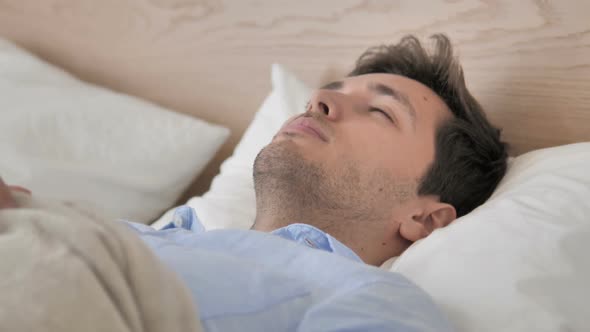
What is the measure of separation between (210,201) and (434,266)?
0.53 m

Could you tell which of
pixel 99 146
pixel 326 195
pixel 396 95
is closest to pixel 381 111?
pixel 396 95

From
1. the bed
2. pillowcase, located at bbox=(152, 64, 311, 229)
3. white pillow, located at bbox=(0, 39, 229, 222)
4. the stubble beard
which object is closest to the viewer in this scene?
the bed

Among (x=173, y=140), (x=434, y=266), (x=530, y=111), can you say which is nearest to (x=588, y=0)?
(x=530, y=111)

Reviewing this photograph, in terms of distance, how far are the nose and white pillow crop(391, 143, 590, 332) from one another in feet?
0.85

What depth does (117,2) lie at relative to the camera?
157cm

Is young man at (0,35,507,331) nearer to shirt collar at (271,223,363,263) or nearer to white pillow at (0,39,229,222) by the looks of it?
shirt collar at (271,223,363,263)

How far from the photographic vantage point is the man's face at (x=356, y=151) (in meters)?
0.95

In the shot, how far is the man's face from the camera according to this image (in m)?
0.95

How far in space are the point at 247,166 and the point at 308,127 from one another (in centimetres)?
29

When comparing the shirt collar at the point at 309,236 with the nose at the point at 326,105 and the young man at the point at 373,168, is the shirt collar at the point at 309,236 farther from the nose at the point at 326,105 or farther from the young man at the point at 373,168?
the nose at the point at 326,105

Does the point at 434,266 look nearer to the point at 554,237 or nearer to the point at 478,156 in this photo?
the point at 554,237

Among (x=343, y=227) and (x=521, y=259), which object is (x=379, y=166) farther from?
(x=521, y=259)

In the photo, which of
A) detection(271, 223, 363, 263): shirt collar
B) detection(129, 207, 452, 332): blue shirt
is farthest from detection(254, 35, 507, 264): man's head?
detection(129, 207, 452, 332): blue shirt

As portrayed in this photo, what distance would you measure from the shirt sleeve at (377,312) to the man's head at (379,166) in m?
0.33
